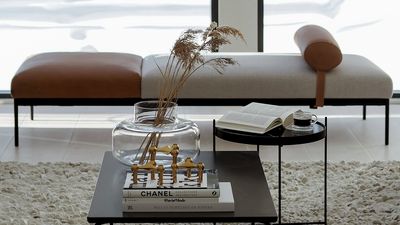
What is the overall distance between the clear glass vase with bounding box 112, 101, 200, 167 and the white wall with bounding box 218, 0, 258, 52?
3.07 meters

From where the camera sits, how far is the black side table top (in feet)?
11.5

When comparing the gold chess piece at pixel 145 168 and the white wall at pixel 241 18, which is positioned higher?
the white wall at pixel 241 18

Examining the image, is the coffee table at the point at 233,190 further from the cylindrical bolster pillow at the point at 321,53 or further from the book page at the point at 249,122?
the cylindrical bolster pillow at the point at 321,53

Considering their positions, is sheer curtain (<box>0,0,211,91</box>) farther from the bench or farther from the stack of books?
the stack of books

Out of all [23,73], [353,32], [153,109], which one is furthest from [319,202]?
[353,32]

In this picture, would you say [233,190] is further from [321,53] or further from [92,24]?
[92,24]

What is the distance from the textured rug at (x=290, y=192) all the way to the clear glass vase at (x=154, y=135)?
506 millimetres

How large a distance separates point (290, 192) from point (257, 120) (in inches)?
29.4

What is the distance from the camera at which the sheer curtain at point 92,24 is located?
6.80 meters

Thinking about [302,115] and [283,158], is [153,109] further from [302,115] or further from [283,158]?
[283,158]

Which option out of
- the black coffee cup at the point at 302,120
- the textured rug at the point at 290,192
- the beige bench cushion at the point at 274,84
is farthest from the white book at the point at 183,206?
the beige bench cushion at the point at 274,84

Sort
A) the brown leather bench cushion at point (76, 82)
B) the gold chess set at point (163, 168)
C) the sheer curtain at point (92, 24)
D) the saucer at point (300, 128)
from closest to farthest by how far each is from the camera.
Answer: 1. the gold chess set at point (163, 168)
2. the saucer at point (300, 128)
3. the brown leather bench cushion at point (76, 82)
4. the sheer curtain at point (92, 24)

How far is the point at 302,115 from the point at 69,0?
3.55 metres

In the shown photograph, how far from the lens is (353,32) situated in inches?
271
